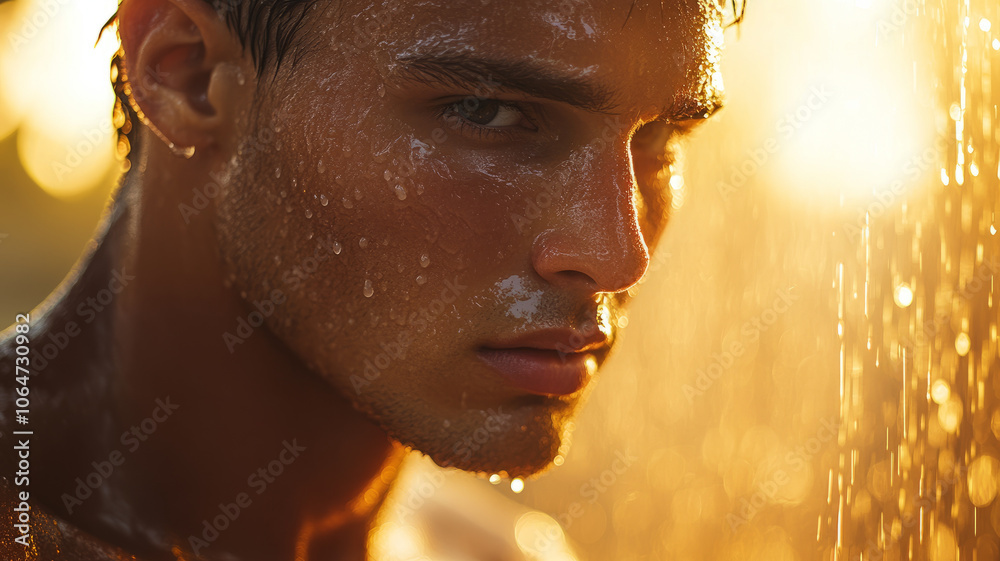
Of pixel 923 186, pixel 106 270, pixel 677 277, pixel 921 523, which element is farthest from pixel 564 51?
pixel 677 277

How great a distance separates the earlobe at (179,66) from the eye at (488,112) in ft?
1.10

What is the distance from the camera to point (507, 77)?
101 cm

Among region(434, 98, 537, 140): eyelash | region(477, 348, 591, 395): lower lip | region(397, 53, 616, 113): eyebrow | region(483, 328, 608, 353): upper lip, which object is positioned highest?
region(397, 53, 616, 113): eyebrow

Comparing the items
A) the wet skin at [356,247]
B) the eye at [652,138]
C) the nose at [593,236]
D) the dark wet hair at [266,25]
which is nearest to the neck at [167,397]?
the wet skin at [356,247]

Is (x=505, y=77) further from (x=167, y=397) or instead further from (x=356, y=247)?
(x=167, y=397)

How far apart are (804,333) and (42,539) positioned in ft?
7.96

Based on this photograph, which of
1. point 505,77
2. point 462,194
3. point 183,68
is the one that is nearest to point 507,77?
point 505,77

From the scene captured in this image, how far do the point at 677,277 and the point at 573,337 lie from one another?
2.08m

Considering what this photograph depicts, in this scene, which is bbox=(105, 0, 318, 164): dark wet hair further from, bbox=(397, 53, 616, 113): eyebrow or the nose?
the nose

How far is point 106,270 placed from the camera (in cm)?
121

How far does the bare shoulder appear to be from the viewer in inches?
40.4

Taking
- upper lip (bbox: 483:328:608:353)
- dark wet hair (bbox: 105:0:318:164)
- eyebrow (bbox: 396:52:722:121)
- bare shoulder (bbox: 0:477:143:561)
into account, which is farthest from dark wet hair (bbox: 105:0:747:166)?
bare shoulder (bbox: 0:477:143:561)

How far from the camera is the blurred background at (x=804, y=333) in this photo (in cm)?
209

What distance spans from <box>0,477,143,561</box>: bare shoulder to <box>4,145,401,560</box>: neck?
0.02 m
